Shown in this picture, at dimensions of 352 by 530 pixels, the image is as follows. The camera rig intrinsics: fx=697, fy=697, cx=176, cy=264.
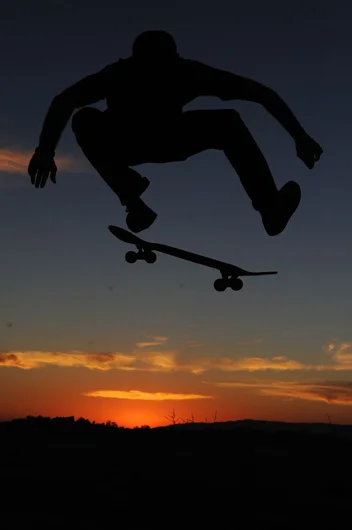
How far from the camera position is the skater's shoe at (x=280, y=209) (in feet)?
25.9

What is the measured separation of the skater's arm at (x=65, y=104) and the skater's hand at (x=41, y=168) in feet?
0.31

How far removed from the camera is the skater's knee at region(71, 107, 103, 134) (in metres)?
7.41

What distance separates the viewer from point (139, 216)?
8.39 m

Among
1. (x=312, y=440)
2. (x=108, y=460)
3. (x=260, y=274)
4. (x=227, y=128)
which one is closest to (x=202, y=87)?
(x=227, y=128)

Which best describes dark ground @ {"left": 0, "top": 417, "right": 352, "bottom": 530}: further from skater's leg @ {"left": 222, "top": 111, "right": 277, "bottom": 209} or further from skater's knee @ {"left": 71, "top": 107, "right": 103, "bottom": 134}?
skater's knee @ {"left": 71, "top": 107, "right": 103, "bottom": 134}

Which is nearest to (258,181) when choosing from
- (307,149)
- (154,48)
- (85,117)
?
(307,149)

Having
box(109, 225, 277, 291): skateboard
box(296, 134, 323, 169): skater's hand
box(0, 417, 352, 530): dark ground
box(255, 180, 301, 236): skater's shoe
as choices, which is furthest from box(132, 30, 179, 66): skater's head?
box(0, 417, 352, 530): dark ground

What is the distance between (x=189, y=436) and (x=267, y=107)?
13.4 feet

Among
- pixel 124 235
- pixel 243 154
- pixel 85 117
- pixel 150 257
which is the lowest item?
pixel 150 257

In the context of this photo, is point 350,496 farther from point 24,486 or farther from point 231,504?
point 24,486

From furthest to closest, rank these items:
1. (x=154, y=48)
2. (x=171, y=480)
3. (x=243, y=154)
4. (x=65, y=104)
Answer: (x=243, y=154), (x=65, y=104), (x=154, y=48), (x=171, y=480)

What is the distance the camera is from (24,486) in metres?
6.16

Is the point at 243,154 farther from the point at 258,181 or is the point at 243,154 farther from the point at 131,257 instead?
the point at 131,257

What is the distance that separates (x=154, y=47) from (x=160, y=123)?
29.9 inches
